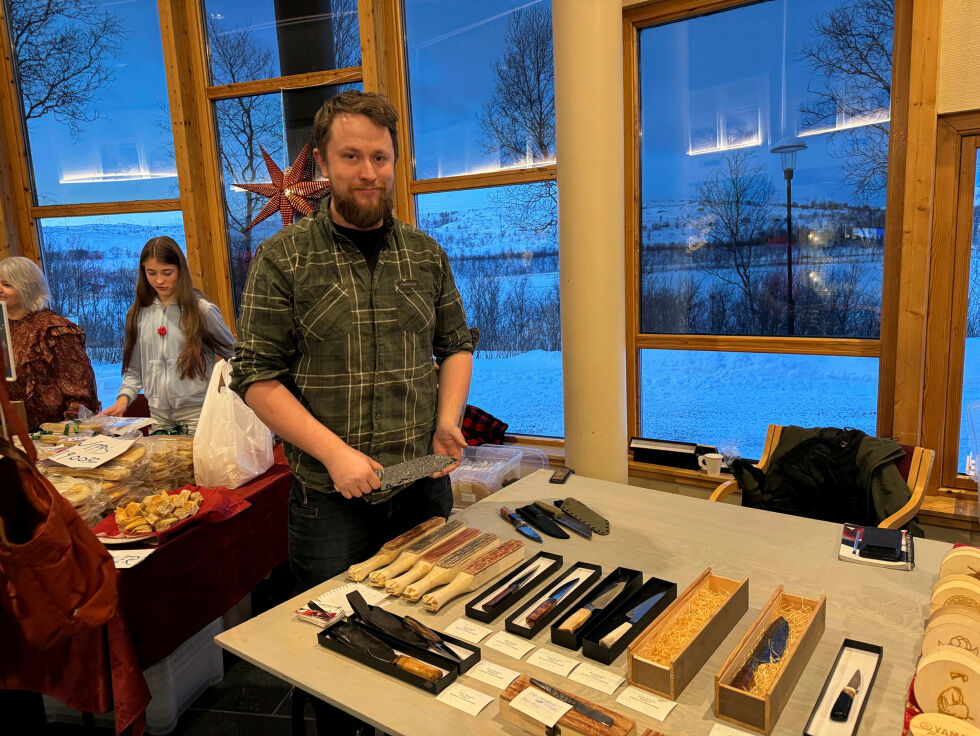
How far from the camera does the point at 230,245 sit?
4.53m

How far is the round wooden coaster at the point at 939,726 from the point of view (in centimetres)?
87

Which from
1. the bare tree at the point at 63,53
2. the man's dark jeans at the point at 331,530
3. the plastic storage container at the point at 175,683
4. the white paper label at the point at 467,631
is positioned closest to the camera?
the white paper label at the point at 467,631

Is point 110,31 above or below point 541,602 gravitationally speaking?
above

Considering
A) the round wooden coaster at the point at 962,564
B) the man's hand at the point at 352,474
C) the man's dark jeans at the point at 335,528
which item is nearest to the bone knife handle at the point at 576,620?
the man's hand at the point at 352,474

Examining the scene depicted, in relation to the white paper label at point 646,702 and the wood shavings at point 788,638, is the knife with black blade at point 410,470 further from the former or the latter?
the wood shavings at point 788,638

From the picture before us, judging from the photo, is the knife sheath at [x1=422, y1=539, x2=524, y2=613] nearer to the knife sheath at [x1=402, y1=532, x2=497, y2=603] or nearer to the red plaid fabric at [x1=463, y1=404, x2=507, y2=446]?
the knife sheath at [x1=402, y1=532, x2=497, y2=603]

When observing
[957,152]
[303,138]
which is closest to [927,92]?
[957,152]

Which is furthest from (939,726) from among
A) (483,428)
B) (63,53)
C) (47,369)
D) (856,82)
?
(63,53)

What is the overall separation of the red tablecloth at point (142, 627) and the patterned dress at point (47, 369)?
132 centimetres

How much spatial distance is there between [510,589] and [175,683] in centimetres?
164

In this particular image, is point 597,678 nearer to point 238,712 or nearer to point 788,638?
point 788,638

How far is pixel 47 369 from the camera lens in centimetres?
307

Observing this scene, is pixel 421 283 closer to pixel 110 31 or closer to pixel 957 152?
pixel 957 152

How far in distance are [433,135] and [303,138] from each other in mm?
885
